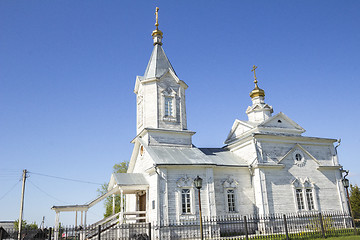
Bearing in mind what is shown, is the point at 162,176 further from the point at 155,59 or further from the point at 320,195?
the point at 320,195

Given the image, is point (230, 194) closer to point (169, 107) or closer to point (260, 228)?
point (260, 228)

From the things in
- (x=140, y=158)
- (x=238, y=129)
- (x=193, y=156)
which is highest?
(x=238, y=129)

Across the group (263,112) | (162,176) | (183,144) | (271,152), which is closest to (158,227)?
(162,176)

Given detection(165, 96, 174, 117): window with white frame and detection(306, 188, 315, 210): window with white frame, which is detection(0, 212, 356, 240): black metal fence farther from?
detection(165, 96, 174, 117): window with white frame

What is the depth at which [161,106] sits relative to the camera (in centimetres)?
2181

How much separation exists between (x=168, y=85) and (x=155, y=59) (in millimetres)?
2573

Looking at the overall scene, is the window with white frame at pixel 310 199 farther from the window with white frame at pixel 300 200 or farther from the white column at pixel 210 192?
the white column at pixel 210 192

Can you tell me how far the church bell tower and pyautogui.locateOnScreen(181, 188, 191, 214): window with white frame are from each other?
399 centimetres

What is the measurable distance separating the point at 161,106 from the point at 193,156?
167 inches

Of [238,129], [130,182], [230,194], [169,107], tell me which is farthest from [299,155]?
[130,182]

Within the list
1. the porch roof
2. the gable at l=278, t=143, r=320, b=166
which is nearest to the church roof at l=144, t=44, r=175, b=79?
the porch roof

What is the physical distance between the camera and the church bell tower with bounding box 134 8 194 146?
21.3 m

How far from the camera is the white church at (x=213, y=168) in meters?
18.4

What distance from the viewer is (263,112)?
25.6m
